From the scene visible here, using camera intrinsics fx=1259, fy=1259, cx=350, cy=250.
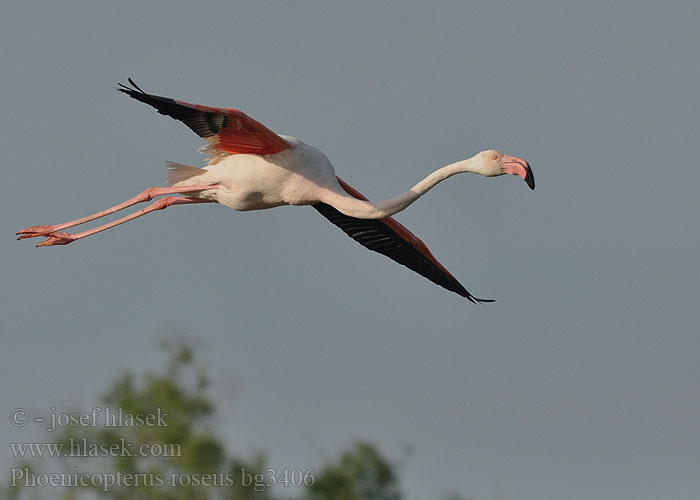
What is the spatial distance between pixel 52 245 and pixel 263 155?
3.48 meters

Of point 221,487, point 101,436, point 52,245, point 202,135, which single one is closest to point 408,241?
point 202,135

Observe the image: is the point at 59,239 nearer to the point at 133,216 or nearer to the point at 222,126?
the point at 133,216

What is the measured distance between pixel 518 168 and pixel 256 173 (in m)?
3.22

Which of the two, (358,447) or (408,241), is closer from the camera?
(408,241)

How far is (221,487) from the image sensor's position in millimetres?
23891

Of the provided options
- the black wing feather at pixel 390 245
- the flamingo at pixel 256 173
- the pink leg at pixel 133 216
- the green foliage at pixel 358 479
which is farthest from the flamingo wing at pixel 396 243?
the green foliage at pixel 358 479

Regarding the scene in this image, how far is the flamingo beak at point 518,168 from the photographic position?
14773mm

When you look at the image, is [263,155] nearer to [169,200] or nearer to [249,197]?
[249,197]

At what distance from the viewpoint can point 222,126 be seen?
15.3 m

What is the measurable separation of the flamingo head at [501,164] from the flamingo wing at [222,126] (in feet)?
8.00

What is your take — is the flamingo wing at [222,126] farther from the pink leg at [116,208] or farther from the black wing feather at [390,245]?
the black wing feather at [390,245]

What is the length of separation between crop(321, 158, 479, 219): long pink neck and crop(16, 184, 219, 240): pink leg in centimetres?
184

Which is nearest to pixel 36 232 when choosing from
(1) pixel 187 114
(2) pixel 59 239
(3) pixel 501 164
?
(2) pixel 59 239

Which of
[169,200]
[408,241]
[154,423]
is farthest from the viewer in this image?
[154,423]
